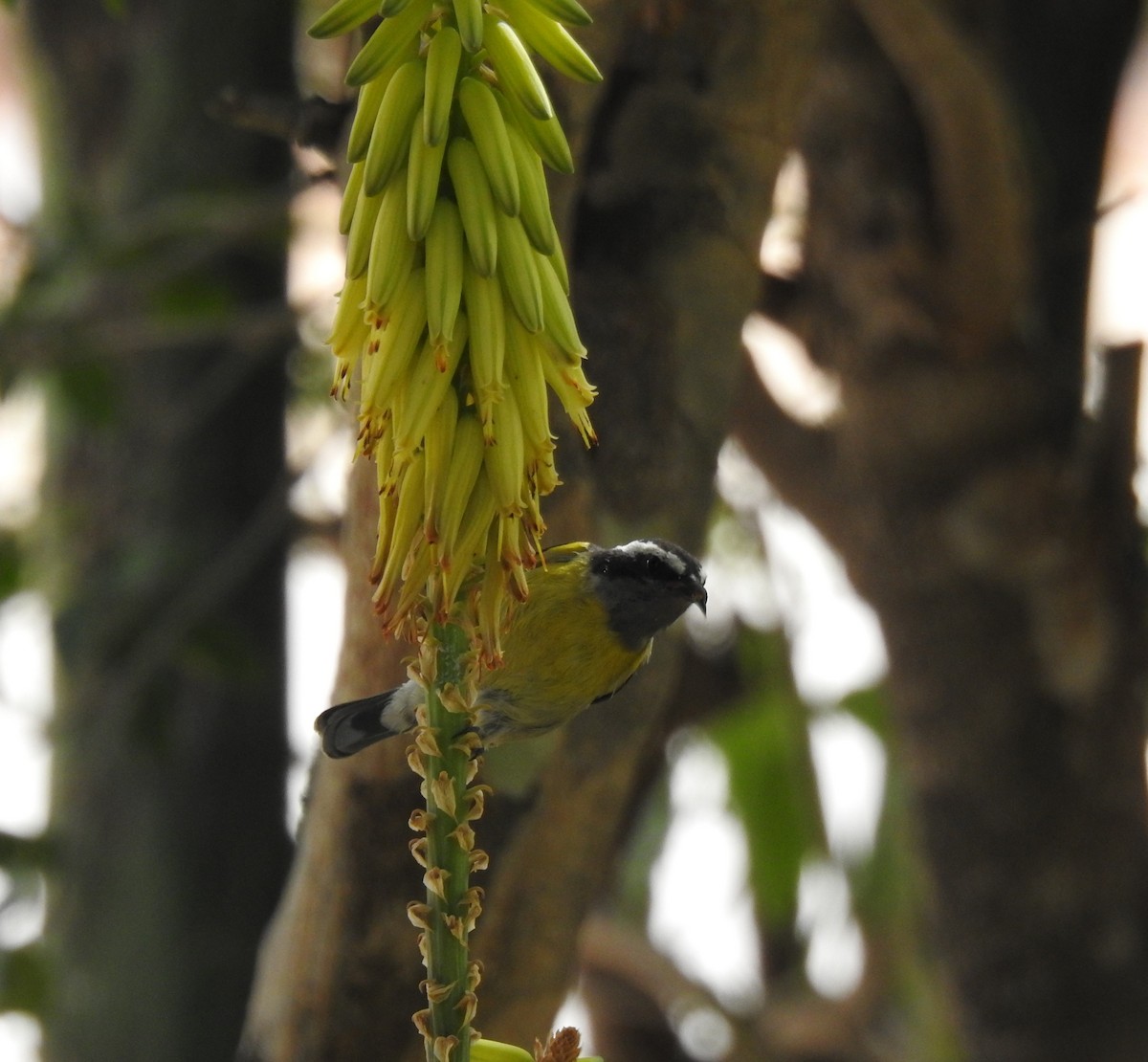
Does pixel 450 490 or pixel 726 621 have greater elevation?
pixel 726 621

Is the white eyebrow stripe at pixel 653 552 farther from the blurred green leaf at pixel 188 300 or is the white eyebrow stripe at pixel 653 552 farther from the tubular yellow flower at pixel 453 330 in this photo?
the blurred green leaf at pixel 188 300

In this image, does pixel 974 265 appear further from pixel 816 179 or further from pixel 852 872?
pixel 852 872

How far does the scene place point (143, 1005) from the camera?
91.2 inches

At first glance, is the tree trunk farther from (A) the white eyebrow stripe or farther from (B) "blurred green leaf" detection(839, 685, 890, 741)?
(B) "blurred green leaf" detection(839, 685, 890, 741)

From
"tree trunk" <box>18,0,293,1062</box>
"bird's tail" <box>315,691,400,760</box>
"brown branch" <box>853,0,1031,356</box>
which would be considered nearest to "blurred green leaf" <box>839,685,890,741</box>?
"brown branch" <box>853,0,1031,356</box>

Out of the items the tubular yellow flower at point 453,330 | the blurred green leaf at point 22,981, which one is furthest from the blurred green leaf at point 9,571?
the tubular yellow flower at point 453,330

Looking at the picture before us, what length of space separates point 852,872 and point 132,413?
5.95 ft

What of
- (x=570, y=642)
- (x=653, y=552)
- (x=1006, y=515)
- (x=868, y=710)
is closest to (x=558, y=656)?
(x=570, y=642)

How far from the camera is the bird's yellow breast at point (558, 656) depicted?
1.22 metres

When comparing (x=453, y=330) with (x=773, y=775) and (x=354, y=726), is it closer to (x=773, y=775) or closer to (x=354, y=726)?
(x=354, y=726)

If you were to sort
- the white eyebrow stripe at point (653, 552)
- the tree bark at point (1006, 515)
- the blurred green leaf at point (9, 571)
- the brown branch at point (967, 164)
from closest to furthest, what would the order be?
the white eyebrow stripe at point (653, 552), the brown branch at point (967, 164), the blurred green leaf at point (9, 571), the tree bark at point (1006, 515)

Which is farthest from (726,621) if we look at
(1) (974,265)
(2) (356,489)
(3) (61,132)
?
(2) (356,489)

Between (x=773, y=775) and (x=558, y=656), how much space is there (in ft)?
6.27

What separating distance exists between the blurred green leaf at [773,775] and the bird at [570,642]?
1707mm
